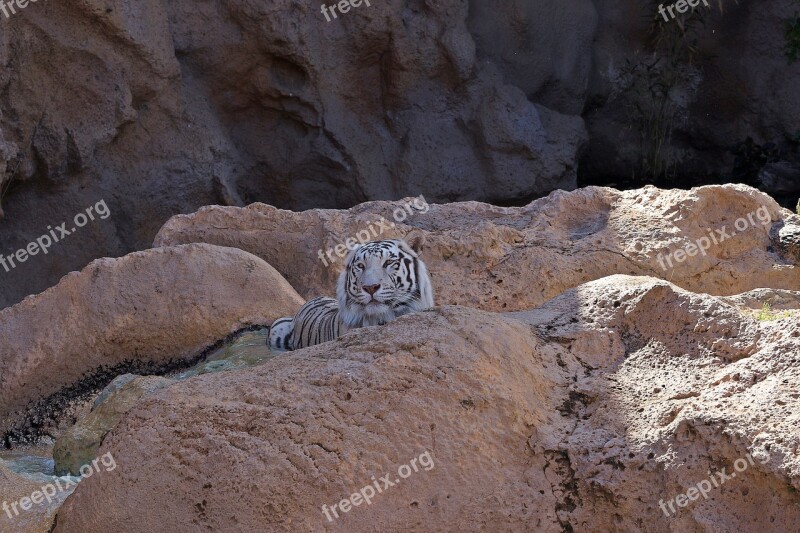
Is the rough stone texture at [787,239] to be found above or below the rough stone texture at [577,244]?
below

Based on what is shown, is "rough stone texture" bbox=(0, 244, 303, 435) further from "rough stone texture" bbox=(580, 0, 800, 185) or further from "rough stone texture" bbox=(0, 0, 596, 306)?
"rough stone texture" bbox=(580, 0, 800, 185)

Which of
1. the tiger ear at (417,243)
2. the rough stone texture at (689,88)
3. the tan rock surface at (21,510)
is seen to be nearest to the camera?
the tan rock surface at (21,510)

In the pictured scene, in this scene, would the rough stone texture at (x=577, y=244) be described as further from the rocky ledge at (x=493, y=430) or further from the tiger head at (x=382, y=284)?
the rocky ledge at (x=493, y=430)

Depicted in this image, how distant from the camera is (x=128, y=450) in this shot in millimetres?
3141

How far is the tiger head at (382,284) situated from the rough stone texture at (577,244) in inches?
27.8

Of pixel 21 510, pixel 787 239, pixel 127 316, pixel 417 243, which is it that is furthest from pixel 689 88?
pixel 21 510

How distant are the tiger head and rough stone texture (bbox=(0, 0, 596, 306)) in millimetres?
3980

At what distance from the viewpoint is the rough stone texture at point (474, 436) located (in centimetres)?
289

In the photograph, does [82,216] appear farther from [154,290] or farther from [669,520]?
[669,520]

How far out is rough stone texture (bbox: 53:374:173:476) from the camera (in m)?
4.36

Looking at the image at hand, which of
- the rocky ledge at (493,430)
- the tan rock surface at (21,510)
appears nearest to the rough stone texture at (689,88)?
the rocky ledge at (493,430)

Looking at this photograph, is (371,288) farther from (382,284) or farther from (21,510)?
(21,510)

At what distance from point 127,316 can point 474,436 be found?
3.06 metres

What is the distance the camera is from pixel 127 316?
5551mm
